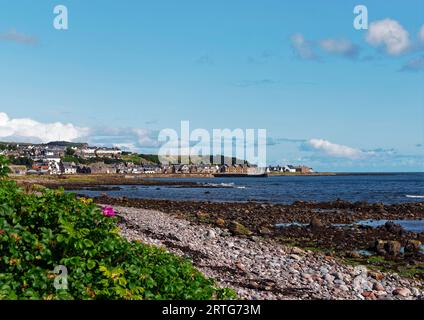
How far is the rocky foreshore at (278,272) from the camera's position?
14.1 metres

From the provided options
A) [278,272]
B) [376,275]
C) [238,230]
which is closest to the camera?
[278,272]

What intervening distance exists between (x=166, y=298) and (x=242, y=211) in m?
35.3

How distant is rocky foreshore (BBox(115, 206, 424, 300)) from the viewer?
14.1m

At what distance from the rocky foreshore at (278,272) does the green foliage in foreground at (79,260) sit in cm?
487

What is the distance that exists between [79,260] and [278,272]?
10.2 metres

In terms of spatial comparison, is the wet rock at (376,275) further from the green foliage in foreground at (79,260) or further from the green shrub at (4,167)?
the green shrub at (4,167)

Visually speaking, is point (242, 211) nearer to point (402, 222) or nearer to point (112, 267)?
point (402, 222)

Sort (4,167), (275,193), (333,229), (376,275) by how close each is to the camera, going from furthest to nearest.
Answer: (275,193), (333,229), (376,275), (4,167)

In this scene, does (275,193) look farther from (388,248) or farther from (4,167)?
(4,167)

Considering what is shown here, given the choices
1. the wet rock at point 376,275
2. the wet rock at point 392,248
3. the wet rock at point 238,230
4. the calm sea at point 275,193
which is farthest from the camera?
the calm sea at point 275,193

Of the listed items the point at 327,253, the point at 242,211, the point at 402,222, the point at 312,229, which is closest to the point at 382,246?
the point at 327,253

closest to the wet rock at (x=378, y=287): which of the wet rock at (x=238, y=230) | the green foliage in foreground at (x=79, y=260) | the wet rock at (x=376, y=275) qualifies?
the wet rock at (x=376, y=275)

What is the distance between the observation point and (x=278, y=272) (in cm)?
1622

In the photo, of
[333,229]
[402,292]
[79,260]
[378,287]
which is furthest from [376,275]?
[333,229]
